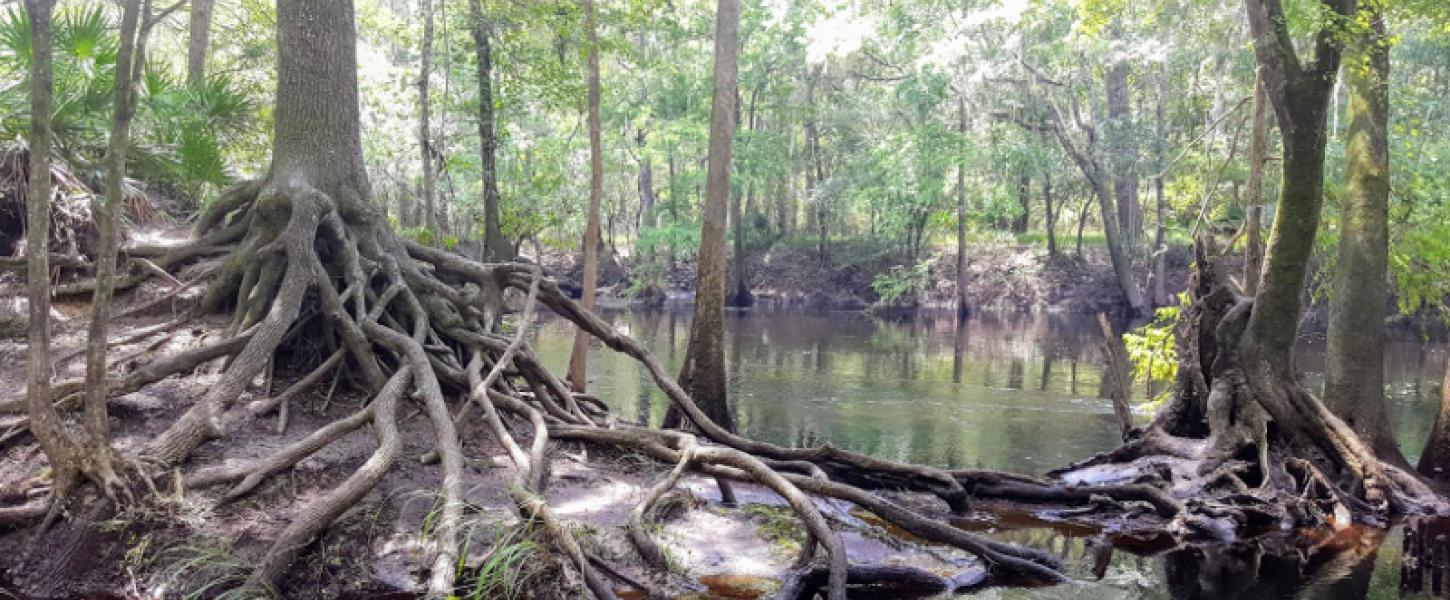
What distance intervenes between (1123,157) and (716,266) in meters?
24.6

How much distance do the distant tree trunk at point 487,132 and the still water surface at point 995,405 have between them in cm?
345

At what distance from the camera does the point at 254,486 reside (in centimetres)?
677

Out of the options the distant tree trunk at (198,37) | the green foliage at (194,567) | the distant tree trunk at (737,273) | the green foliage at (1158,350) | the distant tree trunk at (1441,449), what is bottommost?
the green foliage at (194,567)

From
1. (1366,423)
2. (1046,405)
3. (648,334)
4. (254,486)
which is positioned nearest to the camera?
(254,486)

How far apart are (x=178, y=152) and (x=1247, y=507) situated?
12.2 m

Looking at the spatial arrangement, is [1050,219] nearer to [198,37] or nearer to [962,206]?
[962,206]

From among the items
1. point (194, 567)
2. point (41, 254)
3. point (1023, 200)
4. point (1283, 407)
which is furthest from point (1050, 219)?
point (41, 254)

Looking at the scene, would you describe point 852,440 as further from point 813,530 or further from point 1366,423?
point 813,530

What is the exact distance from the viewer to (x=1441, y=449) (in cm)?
1115

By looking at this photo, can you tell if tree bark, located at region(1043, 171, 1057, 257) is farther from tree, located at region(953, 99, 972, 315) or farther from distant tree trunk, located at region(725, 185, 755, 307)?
distant tree trunk, located at region(725, 185, 755, 307)

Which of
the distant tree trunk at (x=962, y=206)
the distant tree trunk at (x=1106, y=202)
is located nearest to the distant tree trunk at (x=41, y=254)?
→ the distant tree trunk at (x=962, y=206)

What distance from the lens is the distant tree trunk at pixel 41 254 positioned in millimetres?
5625

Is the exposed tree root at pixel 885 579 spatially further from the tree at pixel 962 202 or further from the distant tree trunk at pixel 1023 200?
the distant tree trunk at pixel 1023 200

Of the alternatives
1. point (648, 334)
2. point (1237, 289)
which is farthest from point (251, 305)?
point (648, 334)
